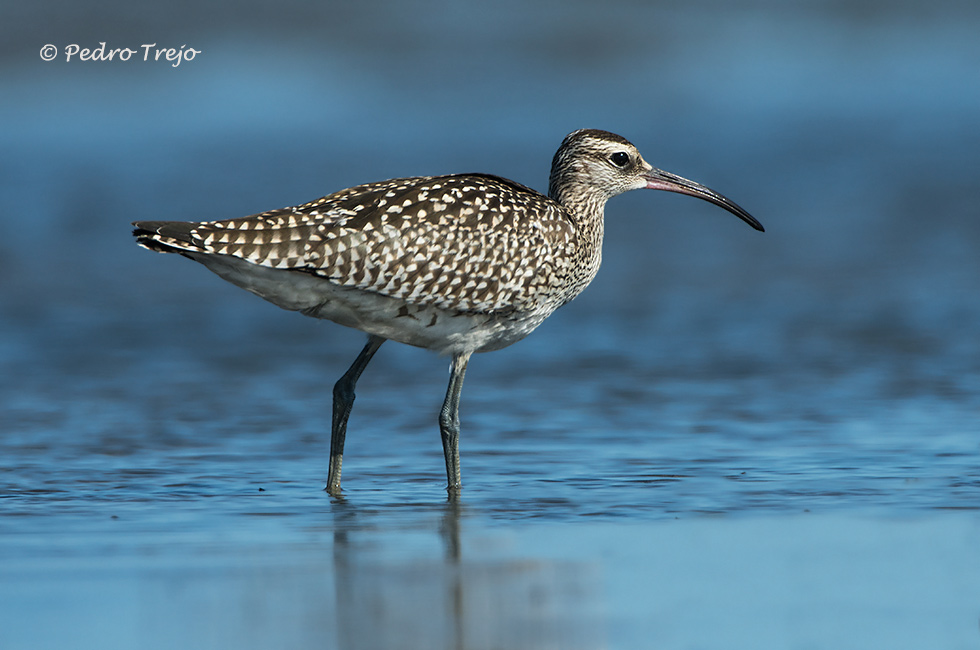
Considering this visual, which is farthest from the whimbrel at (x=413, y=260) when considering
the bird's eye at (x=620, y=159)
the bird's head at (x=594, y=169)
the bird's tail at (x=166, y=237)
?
the bird's eye at (x=620, y=159)

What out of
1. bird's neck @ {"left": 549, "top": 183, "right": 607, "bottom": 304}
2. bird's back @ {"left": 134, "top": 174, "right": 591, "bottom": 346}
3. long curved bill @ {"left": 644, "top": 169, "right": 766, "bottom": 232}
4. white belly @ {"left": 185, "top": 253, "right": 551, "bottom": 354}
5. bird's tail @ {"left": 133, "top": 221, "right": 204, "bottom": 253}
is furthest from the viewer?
long curved bill @ {"left": 644, "top": 169, "right": 766, "bottom": 232}

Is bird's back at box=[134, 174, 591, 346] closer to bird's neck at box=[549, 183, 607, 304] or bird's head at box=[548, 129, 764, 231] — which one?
bird's neck at box=[549, 183, 607, 304]

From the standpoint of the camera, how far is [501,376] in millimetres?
11609

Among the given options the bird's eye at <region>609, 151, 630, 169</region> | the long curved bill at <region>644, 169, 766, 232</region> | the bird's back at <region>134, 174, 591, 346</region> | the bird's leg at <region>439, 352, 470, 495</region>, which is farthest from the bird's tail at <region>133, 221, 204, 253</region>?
the long curved bill at <region>644, 169, 766, 232</region>

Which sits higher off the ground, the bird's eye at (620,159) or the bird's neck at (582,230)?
the bird's eye at (620,159)

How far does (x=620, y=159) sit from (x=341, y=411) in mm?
2428

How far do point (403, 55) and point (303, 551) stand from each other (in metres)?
20.7

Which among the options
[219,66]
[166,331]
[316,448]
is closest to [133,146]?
[219,66]

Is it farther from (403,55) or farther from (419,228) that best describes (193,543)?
(403,55)

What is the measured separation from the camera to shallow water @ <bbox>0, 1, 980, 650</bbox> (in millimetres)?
6055

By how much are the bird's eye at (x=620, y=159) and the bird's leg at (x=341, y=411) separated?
1.94 metres

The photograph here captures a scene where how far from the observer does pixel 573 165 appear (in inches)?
→ 380

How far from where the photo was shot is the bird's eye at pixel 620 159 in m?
9.66

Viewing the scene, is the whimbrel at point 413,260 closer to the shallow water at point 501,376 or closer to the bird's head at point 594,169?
the bird's head at point 594,169
